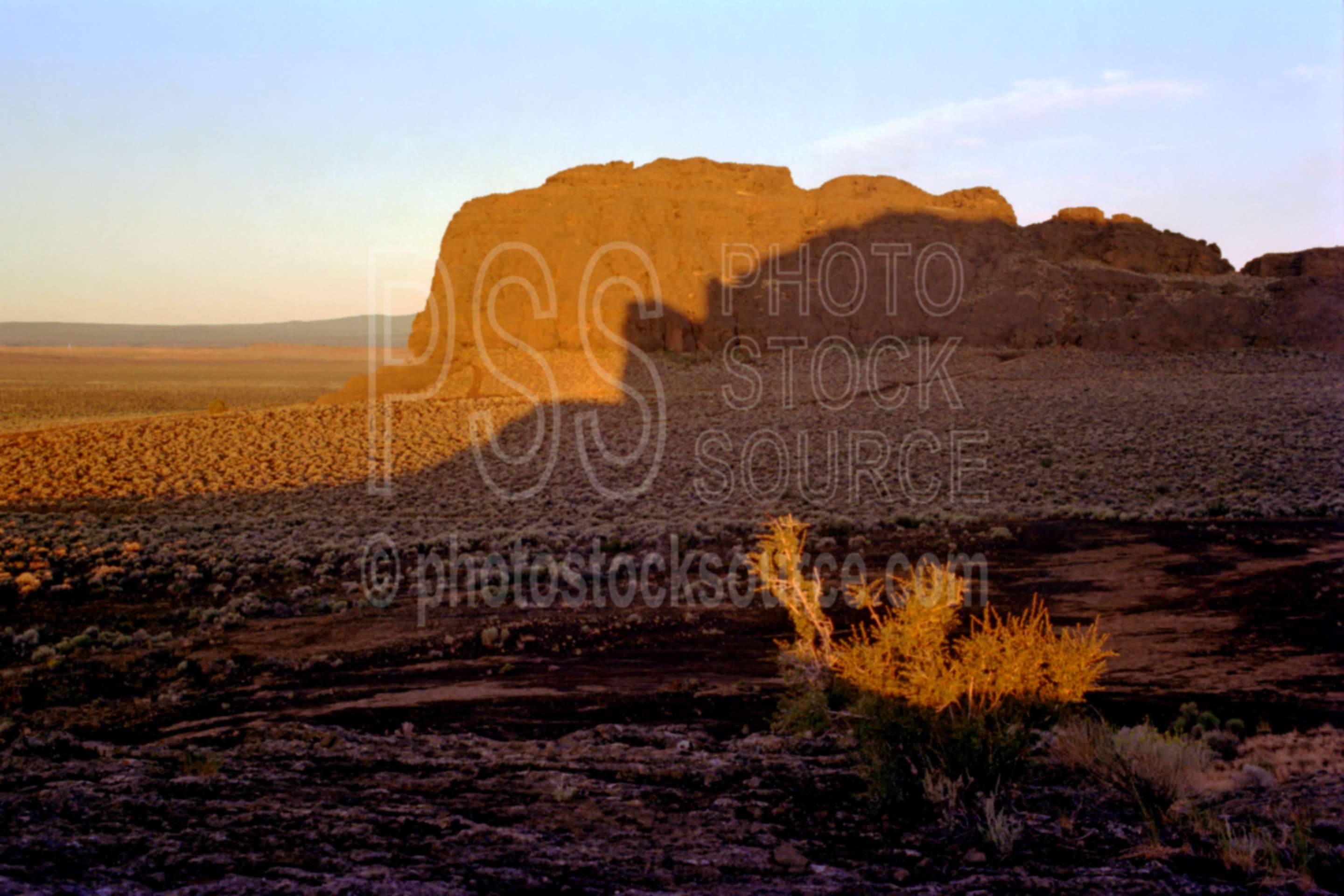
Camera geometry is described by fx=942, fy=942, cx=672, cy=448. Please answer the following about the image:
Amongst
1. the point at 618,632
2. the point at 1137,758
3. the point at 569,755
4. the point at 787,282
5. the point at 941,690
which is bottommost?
the point at 618,632

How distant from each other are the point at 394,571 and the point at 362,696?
6811 millimetres

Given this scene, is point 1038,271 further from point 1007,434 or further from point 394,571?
point 394,571

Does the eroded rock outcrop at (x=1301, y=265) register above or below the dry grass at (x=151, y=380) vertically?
above

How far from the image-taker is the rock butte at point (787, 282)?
4078 cm

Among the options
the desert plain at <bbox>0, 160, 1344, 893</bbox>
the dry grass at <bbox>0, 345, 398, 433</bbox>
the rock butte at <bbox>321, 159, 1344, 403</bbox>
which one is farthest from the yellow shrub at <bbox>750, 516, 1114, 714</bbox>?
the dry grass at <bbox>0, 345, 398, 433</bbox>

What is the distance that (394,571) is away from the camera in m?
15.1

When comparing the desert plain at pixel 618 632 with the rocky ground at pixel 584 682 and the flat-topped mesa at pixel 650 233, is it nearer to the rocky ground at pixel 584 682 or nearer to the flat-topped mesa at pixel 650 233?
the rocky ground at pixel 584 682

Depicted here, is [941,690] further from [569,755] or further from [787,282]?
[787,282]

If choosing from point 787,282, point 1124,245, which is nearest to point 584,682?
point 787,282
